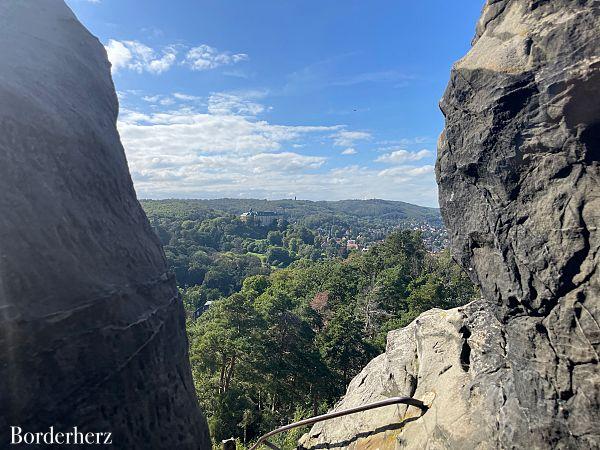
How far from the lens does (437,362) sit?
23.2 feet

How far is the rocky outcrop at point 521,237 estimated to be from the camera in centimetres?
477

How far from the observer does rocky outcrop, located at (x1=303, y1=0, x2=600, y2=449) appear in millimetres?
4766

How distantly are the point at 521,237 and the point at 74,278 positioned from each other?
19.3 ft

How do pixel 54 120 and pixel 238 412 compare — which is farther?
pixel 238 412

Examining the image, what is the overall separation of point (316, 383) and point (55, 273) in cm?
1913

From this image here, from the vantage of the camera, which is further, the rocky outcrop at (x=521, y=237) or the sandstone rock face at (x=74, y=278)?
the rocky outcrop at (x=521, y=237)

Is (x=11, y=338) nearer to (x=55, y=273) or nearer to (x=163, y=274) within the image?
(x=55, y=273)

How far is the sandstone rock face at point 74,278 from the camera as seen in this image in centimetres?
390

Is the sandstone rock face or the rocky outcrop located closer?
the sandstone rock face

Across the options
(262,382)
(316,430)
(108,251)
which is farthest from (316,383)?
(108,251)

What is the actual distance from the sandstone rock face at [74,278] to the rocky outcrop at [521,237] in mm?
3983

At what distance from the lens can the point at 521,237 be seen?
5.45 metres

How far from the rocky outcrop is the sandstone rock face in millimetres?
3983

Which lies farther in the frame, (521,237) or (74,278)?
(521,237)
